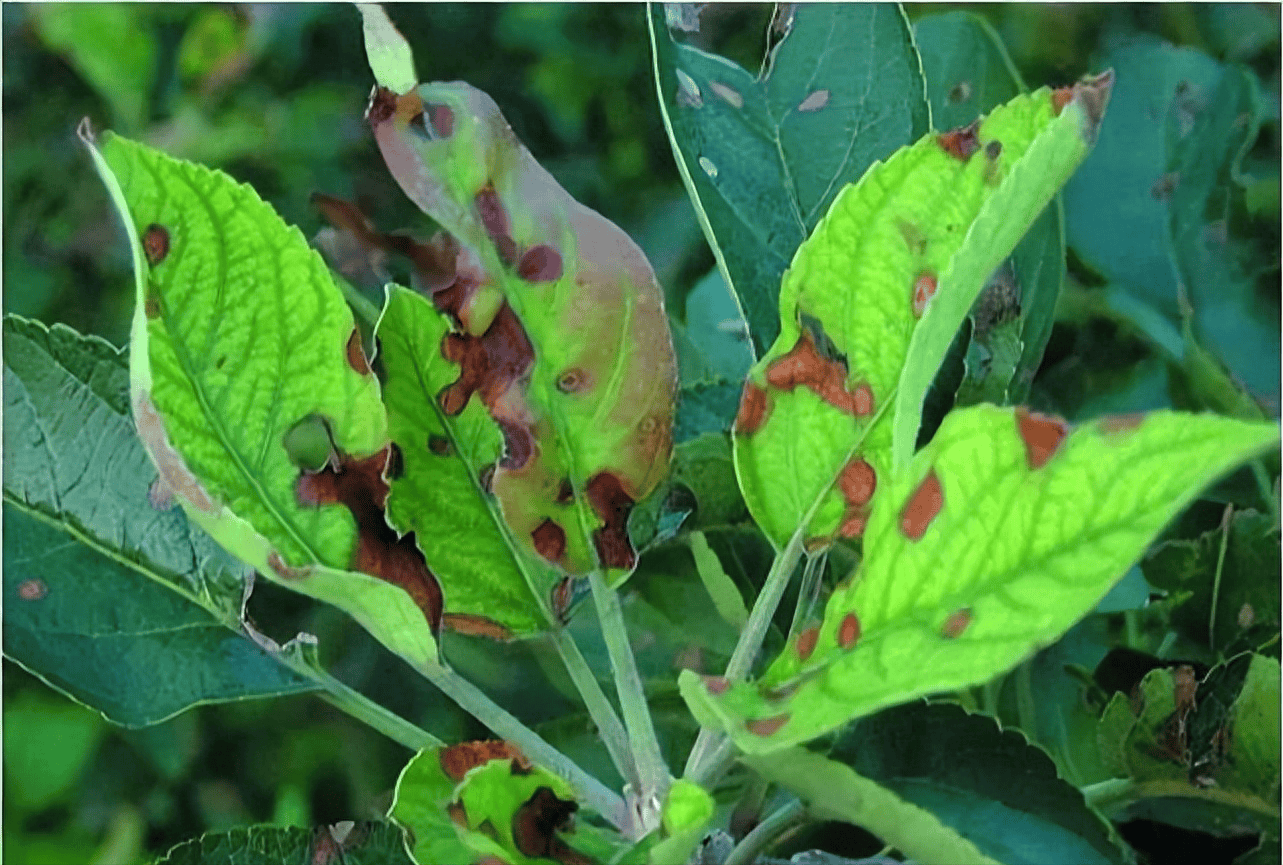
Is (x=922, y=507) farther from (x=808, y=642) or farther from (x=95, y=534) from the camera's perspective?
(x=95, y=534)

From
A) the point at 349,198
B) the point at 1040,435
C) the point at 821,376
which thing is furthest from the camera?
the point at 349,198

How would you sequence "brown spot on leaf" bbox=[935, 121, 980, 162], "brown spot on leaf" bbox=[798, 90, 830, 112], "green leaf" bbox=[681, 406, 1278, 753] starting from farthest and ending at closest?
"brown spot on leaf" bbox=[798, 90, 830, 112] → "brown spot on leaf" bbox=[935, 121, 980, 162] → "green leaf" bbox=[681, 406, 1278, 753]

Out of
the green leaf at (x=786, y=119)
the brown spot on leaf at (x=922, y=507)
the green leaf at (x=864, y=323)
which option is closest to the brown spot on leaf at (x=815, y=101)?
the green leaf at (x=786, y=119)

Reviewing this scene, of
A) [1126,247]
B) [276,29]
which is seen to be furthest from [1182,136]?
[276,29]

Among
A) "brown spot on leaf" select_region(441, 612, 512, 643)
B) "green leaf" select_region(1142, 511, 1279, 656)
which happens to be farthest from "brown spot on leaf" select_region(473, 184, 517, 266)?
"green leaf" select_region(1142, 511, 1279, 656)

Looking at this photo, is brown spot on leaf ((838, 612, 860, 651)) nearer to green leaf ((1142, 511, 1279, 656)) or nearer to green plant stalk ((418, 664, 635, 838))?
green plant stalk ((418, 664, 635, 838))

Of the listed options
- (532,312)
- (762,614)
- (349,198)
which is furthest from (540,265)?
→ (349,198)
